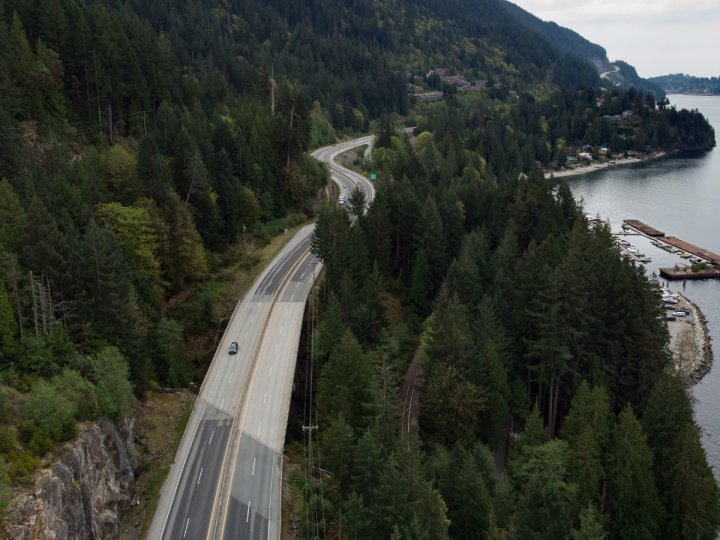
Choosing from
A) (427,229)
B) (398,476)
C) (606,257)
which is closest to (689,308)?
(606,257)

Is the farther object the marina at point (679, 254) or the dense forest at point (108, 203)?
the marina at point (679, 254)

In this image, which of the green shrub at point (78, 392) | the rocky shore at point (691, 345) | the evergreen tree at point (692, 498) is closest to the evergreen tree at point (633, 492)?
the evergreen tree at point (692, 498)

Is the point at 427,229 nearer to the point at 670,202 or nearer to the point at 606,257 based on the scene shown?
the point at 606,257

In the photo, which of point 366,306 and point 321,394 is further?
point 366,306

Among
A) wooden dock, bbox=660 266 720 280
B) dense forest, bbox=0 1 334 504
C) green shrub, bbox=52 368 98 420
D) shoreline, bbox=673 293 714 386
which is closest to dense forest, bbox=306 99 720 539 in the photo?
dense forest, bbox=0 1 334 504

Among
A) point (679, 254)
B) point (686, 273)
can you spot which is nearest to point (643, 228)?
point (679, 254)

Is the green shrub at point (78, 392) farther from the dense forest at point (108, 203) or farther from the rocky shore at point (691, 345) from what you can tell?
the rocky shore at point (691, 345)

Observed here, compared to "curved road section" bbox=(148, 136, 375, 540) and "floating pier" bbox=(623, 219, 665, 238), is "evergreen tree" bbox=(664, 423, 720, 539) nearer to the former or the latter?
"curved road section" bbox=(148, 136, 375, 540)
